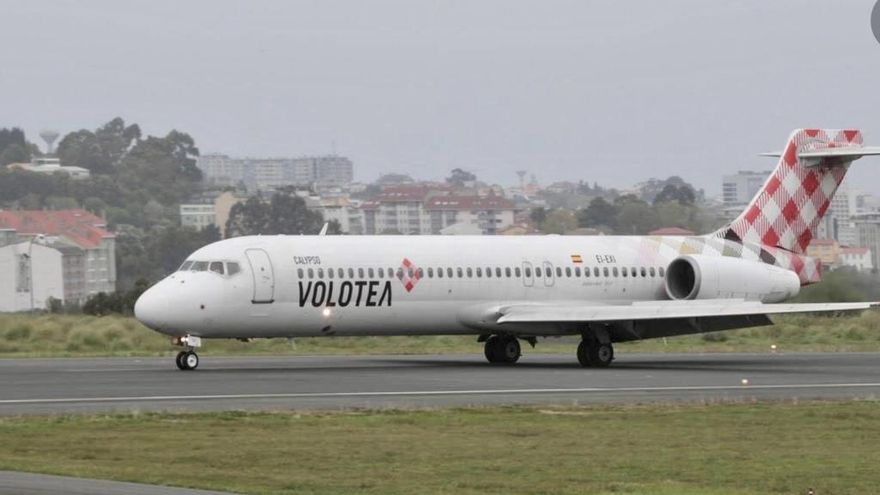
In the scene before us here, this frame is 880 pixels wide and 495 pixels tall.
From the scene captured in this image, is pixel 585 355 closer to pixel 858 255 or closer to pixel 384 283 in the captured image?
pixel 384 283

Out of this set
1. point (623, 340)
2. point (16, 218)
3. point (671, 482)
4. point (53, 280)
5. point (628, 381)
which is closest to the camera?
point (671, 482)

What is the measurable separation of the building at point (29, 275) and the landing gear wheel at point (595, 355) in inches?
3873

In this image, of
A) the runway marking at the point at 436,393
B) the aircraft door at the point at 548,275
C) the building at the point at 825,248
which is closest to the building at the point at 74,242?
the building at the point at 825,248

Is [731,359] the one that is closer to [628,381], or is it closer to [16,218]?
[628,381]

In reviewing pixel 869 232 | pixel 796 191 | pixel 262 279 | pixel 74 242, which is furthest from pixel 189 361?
A: pixel 869 232

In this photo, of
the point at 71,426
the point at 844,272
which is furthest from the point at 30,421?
the point at 844,272

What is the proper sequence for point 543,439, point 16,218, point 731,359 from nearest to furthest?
1. point 543,439
2. point 731,359
3. point 16,218

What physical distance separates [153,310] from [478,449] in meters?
16.3

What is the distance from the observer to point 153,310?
39375 mm

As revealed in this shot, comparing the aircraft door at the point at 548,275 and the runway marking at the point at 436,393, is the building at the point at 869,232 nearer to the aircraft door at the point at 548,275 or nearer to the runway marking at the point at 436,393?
the aircraft door at the point at 548,275

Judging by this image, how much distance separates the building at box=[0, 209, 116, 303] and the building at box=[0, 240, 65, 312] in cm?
47

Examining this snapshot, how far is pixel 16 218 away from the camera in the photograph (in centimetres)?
17350

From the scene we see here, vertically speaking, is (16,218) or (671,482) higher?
(16,218)

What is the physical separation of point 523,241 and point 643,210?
83.8 m
